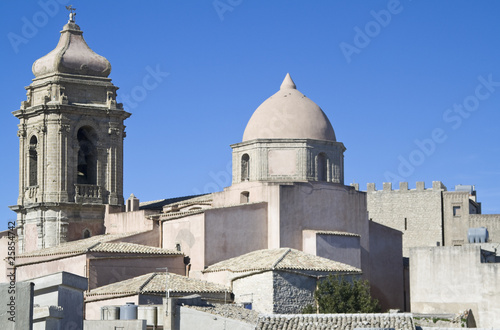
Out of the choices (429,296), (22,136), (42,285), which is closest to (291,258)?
(429,296)

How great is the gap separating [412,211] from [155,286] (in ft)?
80.0

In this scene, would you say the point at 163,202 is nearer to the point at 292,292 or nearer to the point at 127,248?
A: the point at 127,248

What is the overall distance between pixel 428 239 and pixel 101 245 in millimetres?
21857

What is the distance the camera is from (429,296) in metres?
35.6

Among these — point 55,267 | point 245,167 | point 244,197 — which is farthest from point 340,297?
point 55,267

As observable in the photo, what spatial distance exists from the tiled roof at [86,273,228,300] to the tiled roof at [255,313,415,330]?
858 centimetres

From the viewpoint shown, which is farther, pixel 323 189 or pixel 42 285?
pixel 323 189

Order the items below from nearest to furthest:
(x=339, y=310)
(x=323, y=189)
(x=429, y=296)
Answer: (x=339, y=310)
(x=429, y=296)
(x=323, y=189)

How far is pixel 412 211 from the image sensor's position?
2148 inches

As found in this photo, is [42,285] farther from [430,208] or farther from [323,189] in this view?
[430,208]

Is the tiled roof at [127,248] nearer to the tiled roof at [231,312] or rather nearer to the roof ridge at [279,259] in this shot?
the roof ridge at [279,259]

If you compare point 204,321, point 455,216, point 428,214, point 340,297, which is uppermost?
point 428,214

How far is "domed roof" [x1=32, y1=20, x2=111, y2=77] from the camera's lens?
4384cm

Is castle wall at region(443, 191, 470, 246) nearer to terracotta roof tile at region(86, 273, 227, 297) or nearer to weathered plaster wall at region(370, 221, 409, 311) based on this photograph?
weathered plaster wall at region(370, 221, 409, 311)
